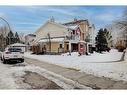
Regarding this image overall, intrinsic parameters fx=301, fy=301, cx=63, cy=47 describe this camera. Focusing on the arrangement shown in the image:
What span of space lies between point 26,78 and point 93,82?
2.75 ft

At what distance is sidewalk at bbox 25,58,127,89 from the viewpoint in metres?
3.62

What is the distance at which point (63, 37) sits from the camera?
3.99 metres

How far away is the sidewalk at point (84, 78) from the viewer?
3617 mm

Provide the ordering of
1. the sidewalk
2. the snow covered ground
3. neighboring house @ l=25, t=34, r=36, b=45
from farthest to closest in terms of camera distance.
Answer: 1. neighboring house @ l=25, t=34, r=36, b=45
2. the snow covered ground
3. the sidewalk

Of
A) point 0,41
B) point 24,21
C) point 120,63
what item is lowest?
point 120,63

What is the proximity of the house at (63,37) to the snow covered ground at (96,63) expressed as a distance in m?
0.10

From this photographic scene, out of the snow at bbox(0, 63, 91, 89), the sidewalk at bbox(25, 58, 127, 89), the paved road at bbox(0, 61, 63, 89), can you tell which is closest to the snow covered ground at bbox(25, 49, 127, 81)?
the sidewalk at bbox(25, 58, 127, 89)

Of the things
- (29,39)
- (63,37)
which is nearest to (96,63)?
(63,37)

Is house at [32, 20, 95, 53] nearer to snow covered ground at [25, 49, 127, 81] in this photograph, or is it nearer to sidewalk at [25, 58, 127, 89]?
snow covered ground at [25, 49, 127, 81]

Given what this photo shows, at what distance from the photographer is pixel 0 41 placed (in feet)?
12.9

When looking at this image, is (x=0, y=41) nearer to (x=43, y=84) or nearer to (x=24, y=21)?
(x=24, y=21)

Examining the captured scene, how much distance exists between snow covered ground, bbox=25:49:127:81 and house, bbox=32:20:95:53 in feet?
0.32

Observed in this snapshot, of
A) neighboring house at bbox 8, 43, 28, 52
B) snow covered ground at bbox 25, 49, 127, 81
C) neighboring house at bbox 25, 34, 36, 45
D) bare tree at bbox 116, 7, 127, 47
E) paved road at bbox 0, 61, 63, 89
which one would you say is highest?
bare tree at bbox 116, 7, 127, 47
